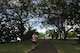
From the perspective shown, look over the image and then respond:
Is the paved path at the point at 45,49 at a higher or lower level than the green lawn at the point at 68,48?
higher

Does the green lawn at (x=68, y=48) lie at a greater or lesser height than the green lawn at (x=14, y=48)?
lesser

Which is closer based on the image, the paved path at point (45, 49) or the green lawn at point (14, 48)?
the paved path at point (45, 49)

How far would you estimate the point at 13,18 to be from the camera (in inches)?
2501

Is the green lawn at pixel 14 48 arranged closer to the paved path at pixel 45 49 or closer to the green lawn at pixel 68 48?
the paved path at pixel 45 49

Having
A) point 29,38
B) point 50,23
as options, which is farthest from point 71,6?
point 50,23

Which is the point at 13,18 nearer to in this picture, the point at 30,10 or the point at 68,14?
the point at 30,10

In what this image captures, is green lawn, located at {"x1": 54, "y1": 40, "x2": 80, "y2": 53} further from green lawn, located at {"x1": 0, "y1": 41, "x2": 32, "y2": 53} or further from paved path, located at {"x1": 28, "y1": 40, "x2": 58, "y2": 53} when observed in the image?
green lawn, located at {"x1": 0, "y1": 41, "x2": 32, "y2": 53}

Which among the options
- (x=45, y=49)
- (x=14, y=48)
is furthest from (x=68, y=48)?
(x=14, y=48)

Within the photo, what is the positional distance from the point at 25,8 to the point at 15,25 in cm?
631

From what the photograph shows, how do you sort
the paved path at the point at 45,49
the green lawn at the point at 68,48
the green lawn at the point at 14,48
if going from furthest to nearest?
the green lawn at the point at 68,48, the green lawn at the point at 14,48, the paved path at the point at 45,49

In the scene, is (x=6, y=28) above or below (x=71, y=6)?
below

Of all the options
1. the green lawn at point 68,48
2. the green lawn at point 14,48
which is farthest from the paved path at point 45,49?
the green lawn at point 14,48

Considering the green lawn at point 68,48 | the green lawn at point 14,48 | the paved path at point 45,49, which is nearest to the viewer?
the paved path at point 45,49

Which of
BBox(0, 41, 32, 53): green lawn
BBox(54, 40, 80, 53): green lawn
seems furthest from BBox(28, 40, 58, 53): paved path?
BBox(0, 41, 32, 53): green lawn
